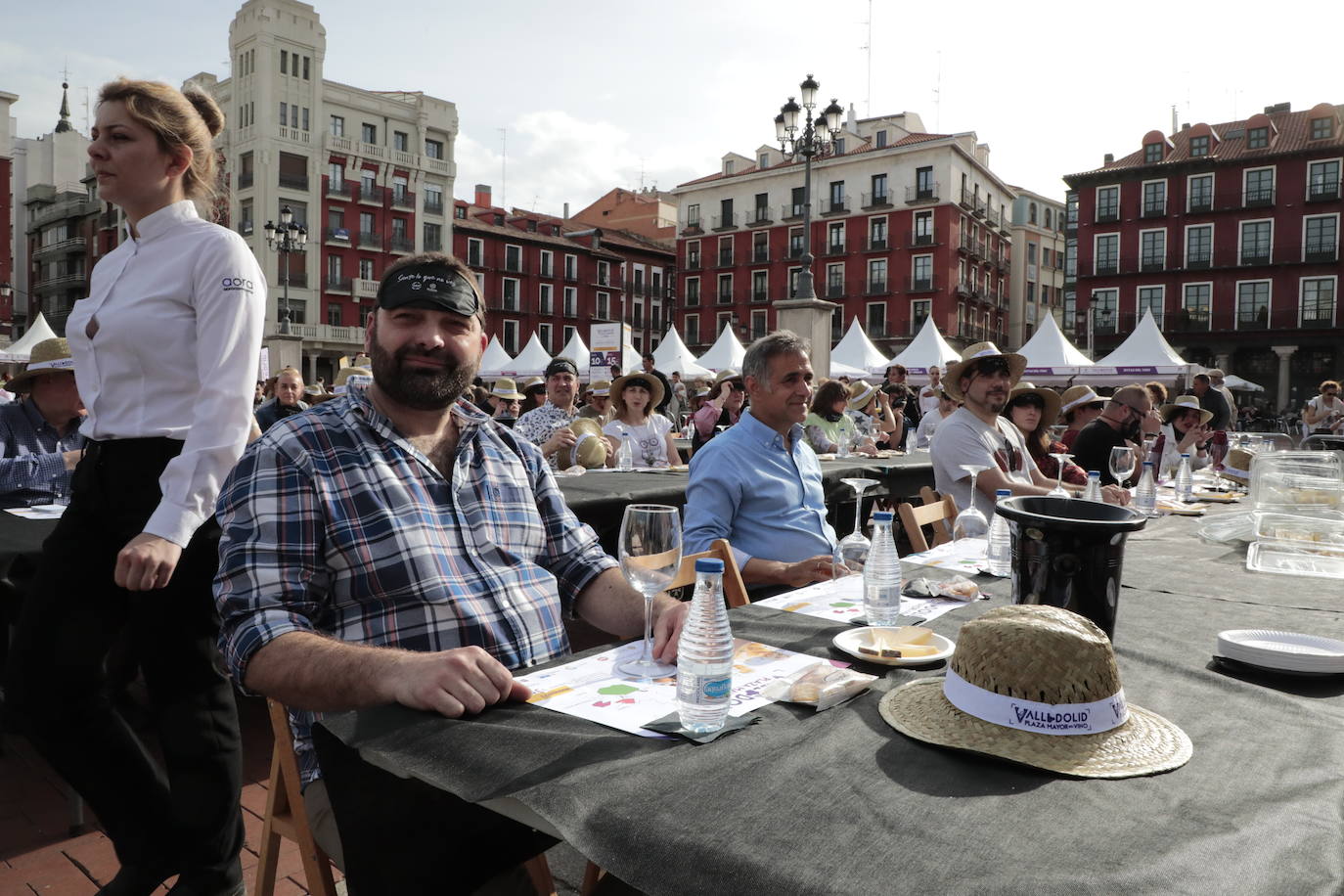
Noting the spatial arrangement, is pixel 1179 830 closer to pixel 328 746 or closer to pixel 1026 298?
pixel 328 746

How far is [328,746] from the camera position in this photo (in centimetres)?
146

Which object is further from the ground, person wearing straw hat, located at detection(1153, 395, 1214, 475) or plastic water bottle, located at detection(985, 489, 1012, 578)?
person wearing straw hat, located at detection(1153, 395, 1214, 475)

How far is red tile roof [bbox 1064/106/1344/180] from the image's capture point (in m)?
39.0

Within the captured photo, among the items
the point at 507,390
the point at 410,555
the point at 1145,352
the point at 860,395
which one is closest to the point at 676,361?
the point at 1145,352

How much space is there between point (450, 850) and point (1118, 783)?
3.47 ft

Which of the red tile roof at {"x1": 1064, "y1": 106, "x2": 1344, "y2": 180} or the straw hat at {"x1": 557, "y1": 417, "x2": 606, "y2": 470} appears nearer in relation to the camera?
the straw hat at {"x1": 557, "y1": 417, "x2": 606, "y2": 470}

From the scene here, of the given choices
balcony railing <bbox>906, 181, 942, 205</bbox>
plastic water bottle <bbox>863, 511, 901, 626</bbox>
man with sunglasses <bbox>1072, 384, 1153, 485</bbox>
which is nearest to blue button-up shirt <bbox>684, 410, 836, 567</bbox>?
plastic water bottle <bbox>863, 511, 901, 626</bbox>

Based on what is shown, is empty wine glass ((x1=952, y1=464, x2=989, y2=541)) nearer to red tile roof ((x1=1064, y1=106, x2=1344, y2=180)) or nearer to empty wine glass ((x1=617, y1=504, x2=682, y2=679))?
empty wine glass ((x1=617, y1=504, x2=682, y2=679))

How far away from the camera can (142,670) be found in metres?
2.13

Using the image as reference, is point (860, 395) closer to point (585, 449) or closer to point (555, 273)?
point (585, 449)

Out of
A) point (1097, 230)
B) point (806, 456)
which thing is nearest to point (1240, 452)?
point (806, 456)

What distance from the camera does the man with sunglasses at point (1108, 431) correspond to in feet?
21.4

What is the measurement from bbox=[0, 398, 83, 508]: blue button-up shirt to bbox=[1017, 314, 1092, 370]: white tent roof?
17.6 meters

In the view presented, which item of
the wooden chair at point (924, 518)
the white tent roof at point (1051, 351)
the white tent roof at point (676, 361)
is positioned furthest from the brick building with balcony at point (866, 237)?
the wooden chair at point (924, 518)
